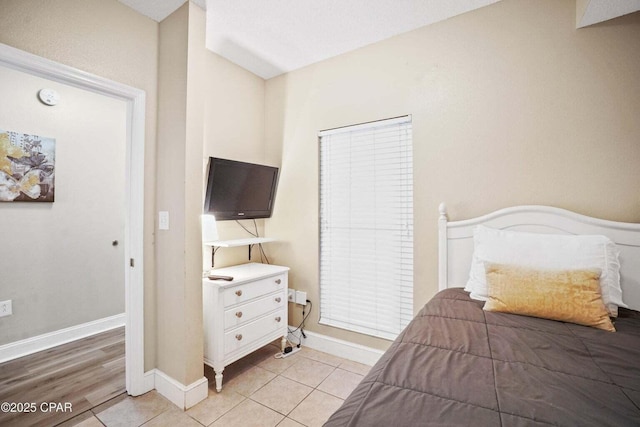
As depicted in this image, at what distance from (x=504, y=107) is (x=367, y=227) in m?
1.30

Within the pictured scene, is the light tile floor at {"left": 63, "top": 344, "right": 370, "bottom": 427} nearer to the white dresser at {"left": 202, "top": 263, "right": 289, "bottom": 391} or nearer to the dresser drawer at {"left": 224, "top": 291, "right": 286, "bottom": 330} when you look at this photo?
the white dresser at {"left": 202, "top": 263, "right": 289, "bottom": 391}

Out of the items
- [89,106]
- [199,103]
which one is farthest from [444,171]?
[89,106]

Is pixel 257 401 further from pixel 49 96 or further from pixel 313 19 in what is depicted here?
pixel 49 96

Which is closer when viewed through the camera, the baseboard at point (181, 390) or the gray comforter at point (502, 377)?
the gray comforter at point (502, 377)

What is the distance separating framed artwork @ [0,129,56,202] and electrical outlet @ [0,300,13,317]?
0.87 meters

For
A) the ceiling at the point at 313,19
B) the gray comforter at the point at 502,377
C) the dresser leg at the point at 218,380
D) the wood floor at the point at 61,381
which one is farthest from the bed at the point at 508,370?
the wood floor at the point at 61,381

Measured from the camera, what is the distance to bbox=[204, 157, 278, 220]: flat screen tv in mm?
2377

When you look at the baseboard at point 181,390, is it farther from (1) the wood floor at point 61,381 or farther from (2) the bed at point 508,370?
(2) the bed at point 508,370

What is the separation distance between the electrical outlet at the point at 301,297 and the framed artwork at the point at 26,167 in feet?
8.24

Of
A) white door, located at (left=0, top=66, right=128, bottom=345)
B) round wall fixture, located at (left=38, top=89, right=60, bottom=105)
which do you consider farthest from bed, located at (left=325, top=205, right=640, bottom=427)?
round wall fixture, located at (left=38, top=89, right=60, bottom=105)

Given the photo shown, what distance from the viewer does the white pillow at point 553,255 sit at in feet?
4.75

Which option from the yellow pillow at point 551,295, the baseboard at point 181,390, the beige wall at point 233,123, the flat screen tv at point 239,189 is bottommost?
the baseboard at point 181,390

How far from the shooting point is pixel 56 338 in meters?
2.71

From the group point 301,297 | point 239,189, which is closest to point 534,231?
point 301,297
